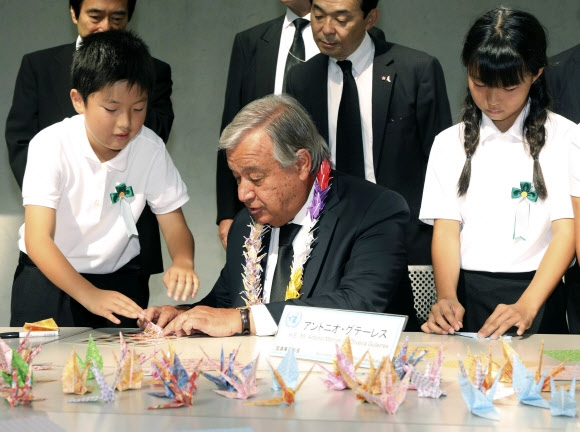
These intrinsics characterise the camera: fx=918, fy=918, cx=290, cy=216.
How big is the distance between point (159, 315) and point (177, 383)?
3.22ft

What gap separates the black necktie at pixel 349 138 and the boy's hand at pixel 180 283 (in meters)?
0.84

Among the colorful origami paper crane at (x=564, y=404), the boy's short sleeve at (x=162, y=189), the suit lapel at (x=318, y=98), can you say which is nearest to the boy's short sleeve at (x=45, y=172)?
the boy's short sleeve at (x=162, y=189)

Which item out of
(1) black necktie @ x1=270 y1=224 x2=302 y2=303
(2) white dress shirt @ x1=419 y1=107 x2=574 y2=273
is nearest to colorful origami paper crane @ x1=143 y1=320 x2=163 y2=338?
(1) black necktie @ x1=270 y1=224 x2=302 y2=303

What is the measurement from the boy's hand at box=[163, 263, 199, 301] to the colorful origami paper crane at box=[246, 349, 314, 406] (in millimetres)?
987

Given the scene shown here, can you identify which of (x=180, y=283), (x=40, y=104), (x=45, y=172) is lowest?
(x=180, y=283)

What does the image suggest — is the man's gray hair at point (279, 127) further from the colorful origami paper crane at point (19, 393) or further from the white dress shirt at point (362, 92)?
the colorful origami paper crane at point (19, 393)

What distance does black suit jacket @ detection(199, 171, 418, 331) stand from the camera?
105 inches

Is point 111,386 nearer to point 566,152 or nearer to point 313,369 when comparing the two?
point 313,369

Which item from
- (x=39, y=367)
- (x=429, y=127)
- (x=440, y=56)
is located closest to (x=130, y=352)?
(x=39, y=367)

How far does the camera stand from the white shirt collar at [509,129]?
3008mm

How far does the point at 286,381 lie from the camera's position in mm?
1784

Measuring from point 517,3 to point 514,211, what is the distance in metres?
2.76

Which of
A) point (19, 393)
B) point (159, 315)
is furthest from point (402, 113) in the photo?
point (19, 393)

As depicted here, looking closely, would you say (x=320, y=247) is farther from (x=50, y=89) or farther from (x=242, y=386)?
(x=50, y=89)
